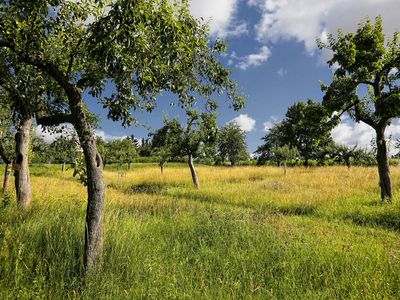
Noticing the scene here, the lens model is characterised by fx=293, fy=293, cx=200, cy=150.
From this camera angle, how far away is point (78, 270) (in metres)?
4.99

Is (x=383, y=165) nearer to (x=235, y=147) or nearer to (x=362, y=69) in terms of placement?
(x=362, y=69)

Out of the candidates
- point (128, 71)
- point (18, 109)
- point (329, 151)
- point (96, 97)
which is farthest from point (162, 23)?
point (329, 151)

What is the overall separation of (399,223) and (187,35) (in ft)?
30.4

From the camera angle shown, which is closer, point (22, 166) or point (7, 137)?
point (22, 166)

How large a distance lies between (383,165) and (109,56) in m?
13.4

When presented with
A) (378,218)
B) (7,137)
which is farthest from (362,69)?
(7,137)

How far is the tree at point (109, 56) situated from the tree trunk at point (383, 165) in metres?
9.94

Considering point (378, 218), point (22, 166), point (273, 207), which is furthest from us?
point (273, 207)

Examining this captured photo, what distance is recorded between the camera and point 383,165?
13047 millimetres

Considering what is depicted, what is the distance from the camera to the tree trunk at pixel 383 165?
1276 cm

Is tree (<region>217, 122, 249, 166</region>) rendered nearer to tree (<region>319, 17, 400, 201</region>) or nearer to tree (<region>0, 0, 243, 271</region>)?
tree (<region>319, 17, 400, 201</region>)

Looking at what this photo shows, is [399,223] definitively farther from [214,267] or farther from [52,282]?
[52,282]

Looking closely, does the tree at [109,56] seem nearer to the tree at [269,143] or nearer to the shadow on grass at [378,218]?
the shadow on grass at [378,218]

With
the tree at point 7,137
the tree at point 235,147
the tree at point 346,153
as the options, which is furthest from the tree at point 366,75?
the tree at point 235,147
